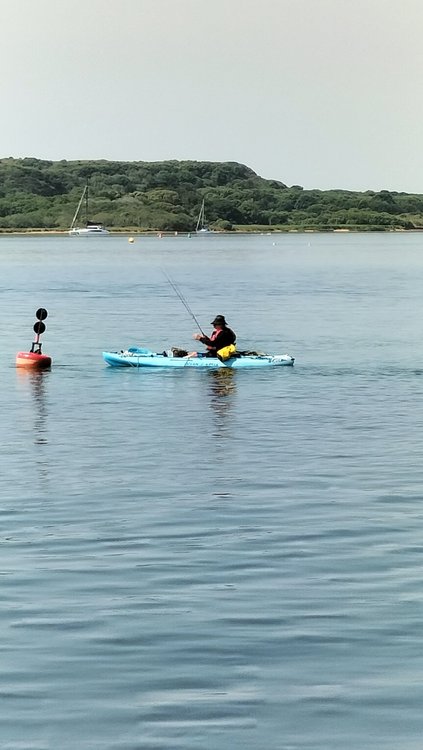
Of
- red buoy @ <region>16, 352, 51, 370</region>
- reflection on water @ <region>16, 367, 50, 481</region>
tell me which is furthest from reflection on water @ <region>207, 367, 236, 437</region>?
red buoy @ <region>16, 352, 51, 370</region>

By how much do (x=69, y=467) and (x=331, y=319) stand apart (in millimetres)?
42815

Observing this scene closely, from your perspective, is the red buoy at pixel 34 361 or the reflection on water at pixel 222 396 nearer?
the reflection on water at pixel 222 396

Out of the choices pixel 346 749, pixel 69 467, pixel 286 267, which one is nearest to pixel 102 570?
pixel 346 749

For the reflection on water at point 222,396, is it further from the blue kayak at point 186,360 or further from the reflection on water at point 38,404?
the reflection on water at point 38,404

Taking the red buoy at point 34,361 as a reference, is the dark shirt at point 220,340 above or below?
above

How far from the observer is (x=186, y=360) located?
3953 cm

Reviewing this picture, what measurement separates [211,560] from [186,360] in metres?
22.7

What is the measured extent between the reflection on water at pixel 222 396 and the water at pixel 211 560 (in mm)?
84

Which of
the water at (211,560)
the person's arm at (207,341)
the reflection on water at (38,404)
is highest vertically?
the person's arm at (207,341)

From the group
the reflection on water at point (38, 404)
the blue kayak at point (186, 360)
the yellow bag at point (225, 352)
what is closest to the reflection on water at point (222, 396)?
the blue kayak at point (186, 360)

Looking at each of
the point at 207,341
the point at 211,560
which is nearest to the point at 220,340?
the point at 207,341

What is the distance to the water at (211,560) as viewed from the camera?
38.6ft

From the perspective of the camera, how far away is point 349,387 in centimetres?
3778

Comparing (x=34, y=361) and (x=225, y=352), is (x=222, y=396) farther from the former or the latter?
(x=34, y=361)
